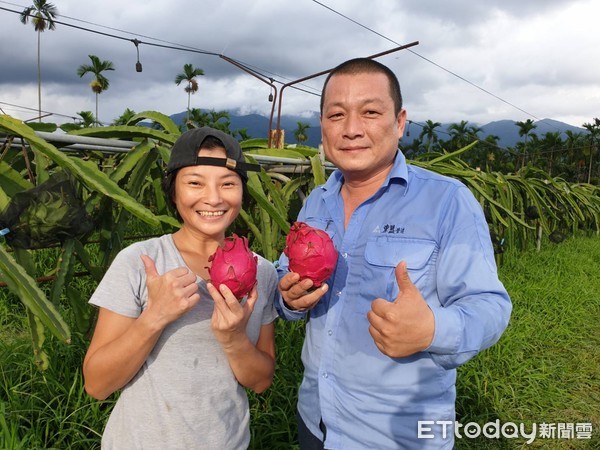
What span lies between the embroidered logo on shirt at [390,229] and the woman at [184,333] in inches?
15.2

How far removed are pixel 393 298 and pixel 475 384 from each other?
6.20 ft

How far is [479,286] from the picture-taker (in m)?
1.12

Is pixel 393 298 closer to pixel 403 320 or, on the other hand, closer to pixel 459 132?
pixel 403 320

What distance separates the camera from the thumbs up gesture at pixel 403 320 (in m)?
0.94

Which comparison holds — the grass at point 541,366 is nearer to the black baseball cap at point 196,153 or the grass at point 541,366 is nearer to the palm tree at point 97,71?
the black baseball cap at point 196,153

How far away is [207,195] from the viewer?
1.24 metres

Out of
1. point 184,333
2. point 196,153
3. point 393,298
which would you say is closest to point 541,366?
point 393,298

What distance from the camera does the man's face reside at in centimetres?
129

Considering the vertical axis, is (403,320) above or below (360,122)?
below

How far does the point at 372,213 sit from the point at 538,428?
2065 millimetres

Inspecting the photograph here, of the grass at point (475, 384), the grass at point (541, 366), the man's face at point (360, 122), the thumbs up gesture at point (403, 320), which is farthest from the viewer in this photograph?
the grass at point (541, 366)
